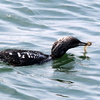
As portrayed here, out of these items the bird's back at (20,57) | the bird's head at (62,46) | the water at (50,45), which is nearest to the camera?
the water at (50,45)

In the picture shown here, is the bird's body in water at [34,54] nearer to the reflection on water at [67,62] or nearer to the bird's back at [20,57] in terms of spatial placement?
the bird's back at [20,57]

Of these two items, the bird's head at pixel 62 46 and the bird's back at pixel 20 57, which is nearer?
the bird's back at pixel 20 57

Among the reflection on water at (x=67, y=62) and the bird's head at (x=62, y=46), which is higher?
the bird's head at (x=62, y=46)

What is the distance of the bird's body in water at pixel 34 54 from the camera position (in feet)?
42.8

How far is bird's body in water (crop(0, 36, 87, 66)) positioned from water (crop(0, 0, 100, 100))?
0.14 metres

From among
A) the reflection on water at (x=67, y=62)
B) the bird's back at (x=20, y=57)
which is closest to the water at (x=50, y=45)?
the reflection on water at (x=67, y=62)

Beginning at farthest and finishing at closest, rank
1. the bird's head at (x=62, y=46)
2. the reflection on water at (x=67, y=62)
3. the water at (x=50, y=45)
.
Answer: the bird's head at (x=62, y=46), the reflection on water at (x=67, y=62), the water at (x=50, y=45)

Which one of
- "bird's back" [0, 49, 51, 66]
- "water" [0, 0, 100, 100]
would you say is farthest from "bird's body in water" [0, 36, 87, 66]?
"water" [0, 0, 100, 100]

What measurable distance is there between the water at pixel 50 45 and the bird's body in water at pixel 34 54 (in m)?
0.14

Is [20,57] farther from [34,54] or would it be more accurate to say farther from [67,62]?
[67,62]

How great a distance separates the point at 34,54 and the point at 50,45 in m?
1.72

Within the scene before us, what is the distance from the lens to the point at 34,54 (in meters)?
13.4

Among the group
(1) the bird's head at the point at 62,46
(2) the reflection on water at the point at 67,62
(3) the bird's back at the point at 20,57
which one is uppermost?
(1) the bird's head at the point at 62,46

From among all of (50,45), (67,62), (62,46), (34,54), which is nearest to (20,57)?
(34,54)
